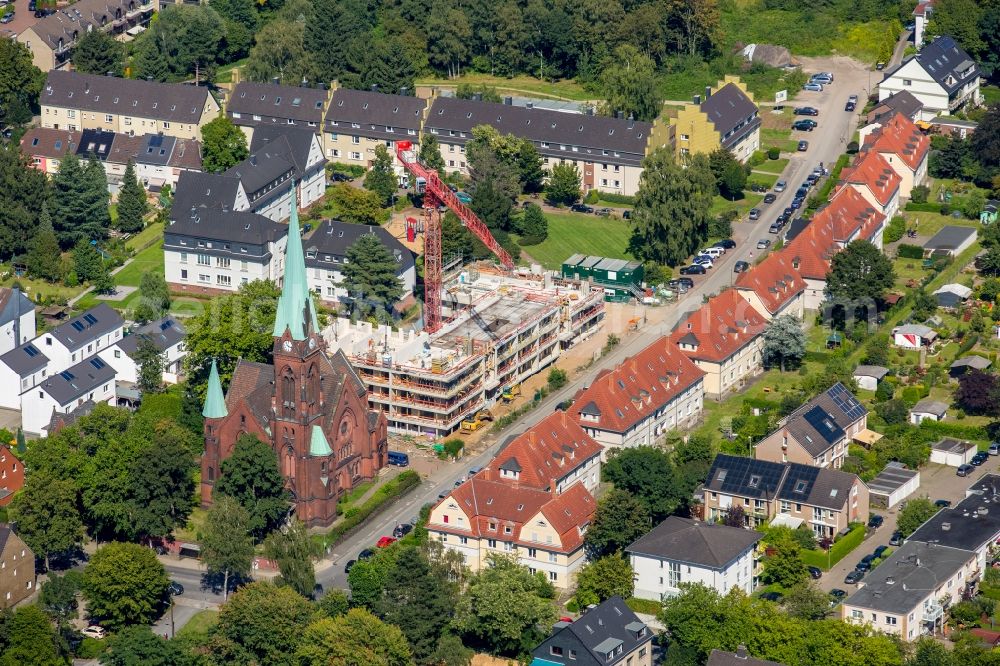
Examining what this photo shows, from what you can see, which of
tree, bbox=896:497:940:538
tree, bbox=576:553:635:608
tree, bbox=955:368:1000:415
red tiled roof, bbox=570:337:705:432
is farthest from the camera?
tree, bbox=955:368:1000:415

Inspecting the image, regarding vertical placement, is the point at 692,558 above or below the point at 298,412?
below

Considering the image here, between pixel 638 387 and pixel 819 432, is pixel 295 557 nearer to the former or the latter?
pixel 638 387

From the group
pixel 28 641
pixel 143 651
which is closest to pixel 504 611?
pixel 143 651

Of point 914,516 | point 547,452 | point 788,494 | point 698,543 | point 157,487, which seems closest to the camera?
point 698,543

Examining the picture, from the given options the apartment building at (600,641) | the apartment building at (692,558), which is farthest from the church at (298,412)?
the apartment building at (600,641)

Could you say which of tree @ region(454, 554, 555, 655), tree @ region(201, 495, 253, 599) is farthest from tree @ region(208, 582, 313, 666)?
tree @ region(454, 554, 555, 655)

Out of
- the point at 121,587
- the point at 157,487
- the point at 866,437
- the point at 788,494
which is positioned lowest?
the point at 121,587

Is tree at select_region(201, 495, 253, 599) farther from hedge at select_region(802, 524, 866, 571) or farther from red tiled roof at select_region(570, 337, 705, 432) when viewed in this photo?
hedge at select_region(802, 524, 866, 571)
